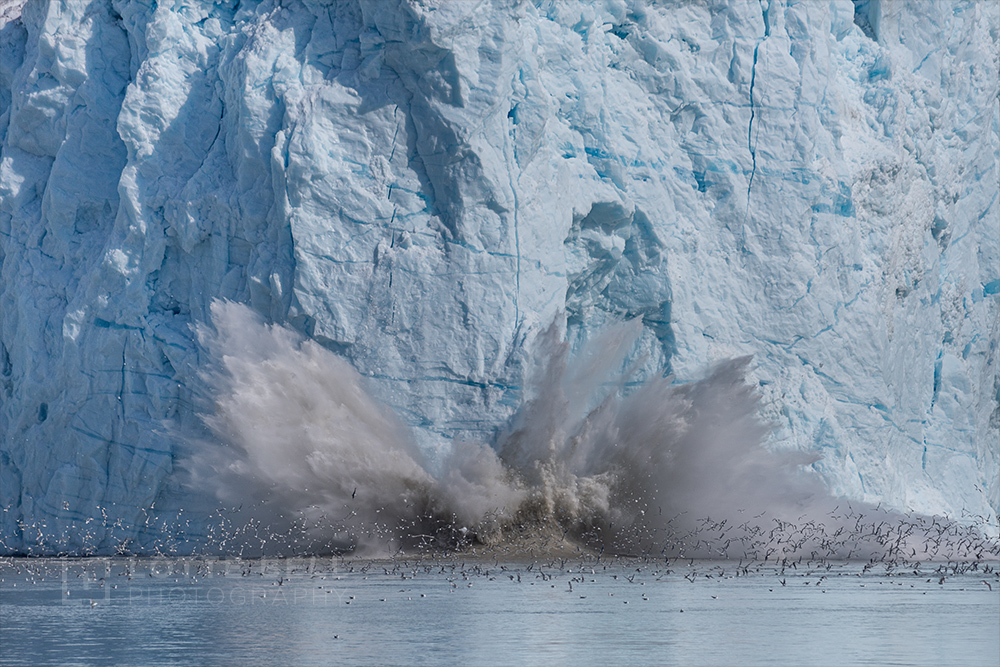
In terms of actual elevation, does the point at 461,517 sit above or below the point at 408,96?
below

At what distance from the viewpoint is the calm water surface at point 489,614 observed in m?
10.2

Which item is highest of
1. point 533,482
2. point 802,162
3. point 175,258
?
point 802,162

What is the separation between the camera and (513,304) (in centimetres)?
2055

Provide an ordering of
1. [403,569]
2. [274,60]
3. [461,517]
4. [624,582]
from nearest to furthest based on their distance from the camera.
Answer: [624,582] < [403,569] < [461,517] < [274,60]

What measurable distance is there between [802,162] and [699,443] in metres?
5.44

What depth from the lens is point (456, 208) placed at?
20.4 metres

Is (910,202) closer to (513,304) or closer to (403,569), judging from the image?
(513,304)

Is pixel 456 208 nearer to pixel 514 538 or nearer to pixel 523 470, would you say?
pixel 523 470

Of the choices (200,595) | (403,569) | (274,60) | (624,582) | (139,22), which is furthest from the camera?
(139,22)

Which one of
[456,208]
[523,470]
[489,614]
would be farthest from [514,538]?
[489,614]

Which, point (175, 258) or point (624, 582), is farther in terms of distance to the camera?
point (175, 258)

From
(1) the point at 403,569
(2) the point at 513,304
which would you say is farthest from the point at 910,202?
(1) the point at 403,569

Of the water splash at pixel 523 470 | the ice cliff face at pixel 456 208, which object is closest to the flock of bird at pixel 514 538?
the water splash at pixel 523 470

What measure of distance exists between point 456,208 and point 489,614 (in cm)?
868
